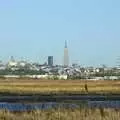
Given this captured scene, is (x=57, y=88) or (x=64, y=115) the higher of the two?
(x=64, y=115)

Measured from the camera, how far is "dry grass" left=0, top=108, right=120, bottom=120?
30.1 meters

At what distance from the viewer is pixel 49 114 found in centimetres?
3089

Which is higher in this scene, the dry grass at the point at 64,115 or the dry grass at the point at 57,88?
the dry grass at the point at 64,115

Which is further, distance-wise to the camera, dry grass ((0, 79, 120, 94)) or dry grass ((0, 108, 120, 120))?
dry grass ((0, 79, 120, 94))

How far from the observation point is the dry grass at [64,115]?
30.1 metres

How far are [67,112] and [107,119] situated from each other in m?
2.74

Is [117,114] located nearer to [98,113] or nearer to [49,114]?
[98,113]

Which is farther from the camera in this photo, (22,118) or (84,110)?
(84,110)

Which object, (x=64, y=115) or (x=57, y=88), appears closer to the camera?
(x=64, y=115)

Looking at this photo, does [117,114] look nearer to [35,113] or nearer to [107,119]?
[107,119]

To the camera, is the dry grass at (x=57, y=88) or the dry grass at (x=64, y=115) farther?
the dry grass at (x=57, y=88)

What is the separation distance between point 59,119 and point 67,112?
1438 millimetres

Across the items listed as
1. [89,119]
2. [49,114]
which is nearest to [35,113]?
[49,114]

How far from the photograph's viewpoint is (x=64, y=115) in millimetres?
30422
